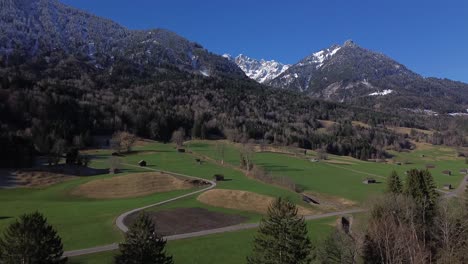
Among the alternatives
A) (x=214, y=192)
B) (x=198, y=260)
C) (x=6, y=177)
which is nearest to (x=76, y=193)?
(x=6, y=177)

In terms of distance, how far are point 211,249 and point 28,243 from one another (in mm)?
28494

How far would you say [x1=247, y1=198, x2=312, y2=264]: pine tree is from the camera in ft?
125

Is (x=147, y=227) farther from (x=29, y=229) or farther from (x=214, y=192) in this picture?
(x=214, y=192)

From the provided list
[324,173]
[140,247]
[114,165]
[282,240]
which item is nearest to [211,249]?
[282,240]

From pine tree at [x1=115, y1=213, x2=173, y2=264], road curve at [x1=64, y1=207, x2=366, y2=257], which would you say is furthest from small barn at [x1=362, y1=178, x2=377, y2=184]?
pine tree at [x1=115, y1=213, x2=173, y2=264]

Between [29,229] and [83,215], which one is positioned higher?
[29,229]

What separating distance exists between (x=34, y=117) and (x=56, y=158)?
285 feet

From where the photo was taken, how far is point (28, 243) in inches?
1087

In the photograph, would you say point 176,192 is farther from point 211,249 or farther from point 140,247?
point 140,247

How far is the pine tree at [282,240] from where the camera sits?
38169 millimetres

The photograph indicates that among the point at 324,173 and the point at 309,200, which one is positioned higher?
the point at 324,173

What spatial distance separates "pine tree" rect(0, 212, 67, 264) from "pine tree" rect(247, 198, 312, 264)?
61.0 ft

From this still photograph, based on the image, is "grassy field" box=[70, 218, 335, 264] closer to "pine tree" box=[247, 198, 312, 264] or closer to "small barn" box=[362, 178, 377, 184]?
"pine tree" box=[247, 198, 312, 264]

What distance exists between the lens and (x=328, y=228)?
68000 mm
